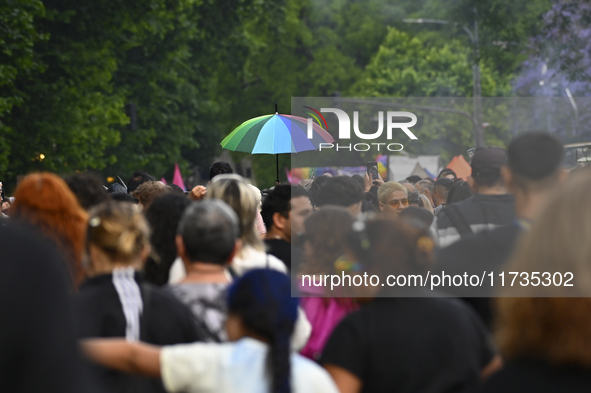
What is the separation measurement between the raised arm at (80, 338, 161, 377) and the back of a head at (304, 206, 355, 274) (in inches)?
45.0

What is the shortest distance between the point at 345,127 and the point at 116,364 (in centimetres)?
390

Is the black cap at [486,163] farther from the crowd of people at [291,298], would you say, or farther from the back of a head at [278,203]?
the back of a head at [278,203]

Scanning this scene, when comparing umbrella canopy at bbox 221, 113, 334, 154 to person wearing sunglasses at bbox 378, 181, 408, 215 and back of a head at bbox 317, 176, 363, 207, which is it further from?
back of a head at bbox 317, 176, 363, 207

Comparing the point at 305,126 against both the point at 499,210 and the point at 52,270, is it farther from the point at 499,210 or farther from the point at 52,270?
the point at 52,270

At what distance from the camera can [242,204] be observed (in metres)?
4.40

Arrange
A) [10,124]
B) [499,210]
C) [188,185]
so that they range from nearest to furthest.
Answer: [499,210] < [10,124] < [188,185]

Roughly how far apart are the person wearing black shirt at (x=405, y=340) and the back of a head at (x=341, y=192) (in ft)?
7.24

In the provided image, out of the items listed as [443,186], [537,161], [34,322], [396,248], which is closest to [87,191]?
[396,248]

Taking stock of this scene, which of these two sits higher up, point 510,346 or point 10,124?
point 10,124

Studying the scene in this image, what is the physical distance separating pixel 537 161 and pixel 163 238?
1847mm

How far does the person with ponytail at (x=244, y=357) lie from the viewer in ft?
8.42

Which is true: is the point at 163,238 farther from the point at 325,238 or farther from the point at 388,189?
the point at 388,189

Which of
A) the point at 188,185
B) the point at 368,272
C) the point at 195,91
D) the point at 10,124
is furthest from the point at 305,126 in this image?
the point at 188,185

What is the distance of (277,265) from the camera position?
417 cm
